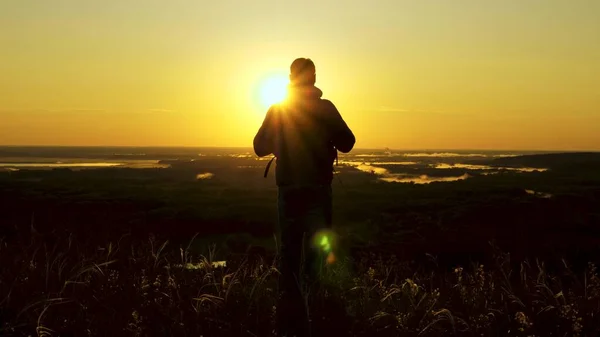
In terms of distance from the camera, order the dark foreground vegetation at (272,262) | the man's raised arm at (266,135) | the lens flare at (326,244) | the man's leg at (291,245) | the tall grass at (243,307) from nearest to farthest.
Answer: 1. the tall grass at (243,307)
2. the dark foreground vegetation at (272,262)
3. the man's leg at (291,245)
4. the lens flare at (326,244)
5. the man's raised arm at (266,135)

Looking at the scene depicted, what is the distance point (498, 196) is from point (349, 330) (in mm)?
33810

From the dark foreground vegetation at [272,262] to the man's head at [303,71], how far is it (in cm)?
183

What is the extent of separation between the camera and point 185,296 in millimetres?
5750

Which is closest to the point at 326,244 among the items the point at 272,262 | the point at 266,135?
the point at 266,135

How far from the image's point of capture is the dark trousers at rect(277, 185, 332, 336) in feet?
18.7

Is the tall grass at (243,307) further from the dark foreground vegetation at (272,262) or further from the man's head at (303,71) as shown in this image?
the man's head at (303,71)

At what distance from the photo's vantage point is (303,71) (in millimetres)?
5672

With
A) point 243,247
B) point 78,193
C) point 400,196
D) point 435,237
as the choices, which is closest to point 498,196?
point 400,196

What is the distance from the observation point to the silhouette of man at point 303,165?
18.7 ft

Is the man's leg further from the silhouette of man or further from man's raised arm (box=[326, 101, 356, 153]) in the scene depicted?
man's raised arm (box=[326, 101, 356, 153])

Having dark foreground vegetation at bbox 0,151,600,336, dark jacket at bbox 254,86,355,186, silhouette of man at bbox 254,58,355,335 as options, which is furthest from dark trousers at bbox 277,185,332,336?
dark foreground vegetation at bbox 0,151,600,336

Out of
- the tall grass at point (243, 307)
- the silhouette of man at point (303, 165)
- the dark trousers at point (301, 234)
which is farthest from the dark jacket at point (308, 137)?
the tall grass at point (243, 307)

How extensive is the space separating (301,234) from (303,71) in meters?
1.56

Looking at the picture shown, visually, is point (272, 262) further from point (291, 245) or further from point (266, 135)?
point (266, 135)
